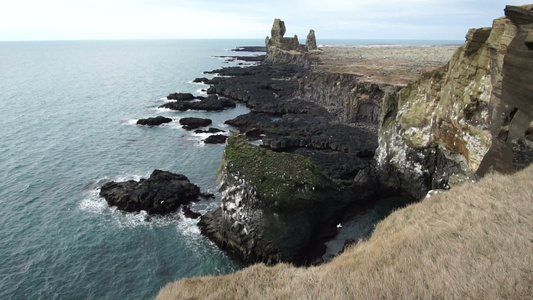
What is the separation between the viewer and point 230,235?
84.5 ft

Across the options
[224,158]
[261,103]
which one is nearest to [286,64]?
[261,103]

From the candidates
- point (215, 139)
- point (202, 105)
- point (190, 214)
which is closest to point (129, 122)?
point (202, 105)

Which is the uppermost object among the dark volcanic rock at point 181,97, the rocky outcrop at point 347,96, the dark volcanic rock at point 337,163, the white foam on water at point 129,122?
the rocky outcrop at point 347,96

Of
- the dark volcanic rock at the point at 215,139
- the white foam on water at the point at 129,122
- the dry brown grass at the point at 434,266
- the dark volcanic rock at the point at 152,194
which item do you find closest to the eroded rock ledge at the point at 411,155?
the dark volcanic rock at the point at 152,194

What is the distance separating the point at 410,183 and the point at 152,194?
25.6 meters

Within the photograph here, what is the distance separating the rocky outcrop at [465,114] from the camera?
20328mm

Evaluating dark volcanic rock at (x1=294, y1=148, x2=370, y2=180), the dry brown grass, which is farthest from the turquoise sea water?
dark volcanic rock at (x1=294, y1=148, x2=370, y2=180)

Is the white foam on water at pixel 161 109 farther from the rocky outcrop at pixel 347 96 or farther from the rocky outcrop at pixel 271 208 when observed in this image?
the rocky outcrop at pixel 271 208

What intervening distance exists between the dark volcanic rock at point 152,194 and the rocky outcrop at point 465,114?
21.3 m

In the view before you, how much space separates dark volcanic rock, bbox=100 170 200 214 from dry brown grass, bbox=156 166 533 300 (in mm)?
16917

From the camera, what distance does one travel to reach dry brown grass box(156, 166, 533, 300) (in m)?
9.71

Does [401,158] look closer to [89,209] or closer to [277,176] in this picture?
[277,176]

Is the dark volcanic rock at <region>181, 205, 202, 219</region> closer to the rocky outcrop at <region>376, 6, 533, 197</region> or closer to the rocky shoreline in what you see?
the rocky shoreline

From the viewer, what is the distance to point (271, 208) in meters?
24.8
